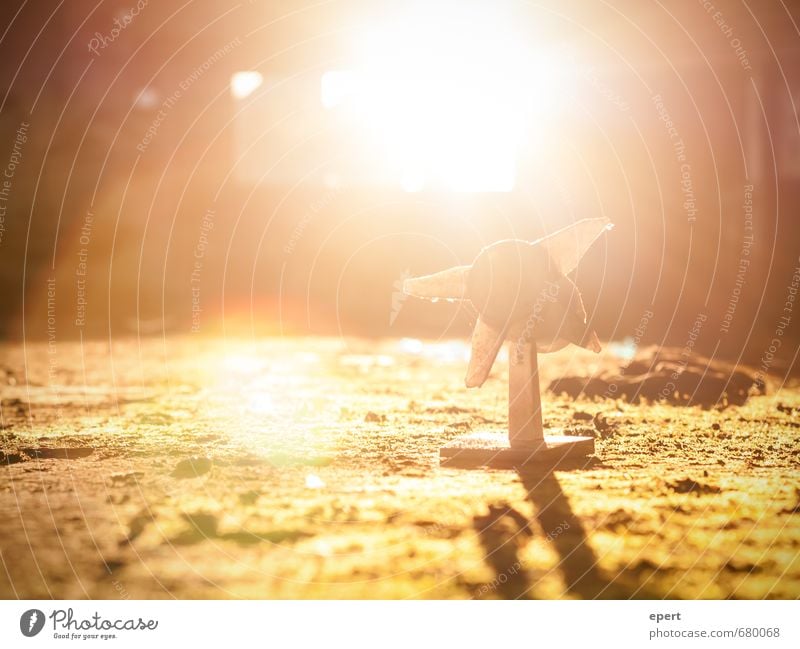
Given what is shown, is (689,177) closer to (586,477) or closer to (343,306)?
(343,306)

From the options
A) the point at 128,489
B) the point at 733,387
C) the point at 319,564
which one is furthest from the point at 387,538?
the point at 733,387

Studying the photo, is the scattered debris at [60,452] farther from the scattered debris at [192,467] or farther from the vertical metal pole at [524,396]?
the vertical metal pole at [524,396]

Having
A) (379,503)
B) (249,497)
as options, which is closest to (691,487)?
(379,503)

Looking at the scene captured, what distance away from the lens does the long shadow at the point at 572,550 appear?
363 cm

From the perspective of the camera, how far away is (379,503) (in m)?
4.57

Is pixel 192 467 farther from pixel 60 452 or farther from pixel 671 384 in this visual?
pixel 671 384

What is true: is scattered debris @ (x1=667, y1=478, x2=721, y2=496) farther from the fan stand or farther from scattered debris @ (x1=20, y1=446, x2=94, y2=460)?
scattered debris @ (x1=20, y1=446, x2=94, y2=460)

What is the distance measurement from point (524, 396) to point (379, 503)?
1181mm

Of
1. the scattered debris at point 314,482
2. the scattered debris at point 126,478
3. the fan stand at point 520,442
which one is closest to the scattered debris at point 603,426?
the fan stand at point 520,442

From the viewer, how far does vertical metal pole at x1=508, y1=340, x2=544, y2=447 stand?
5305 mm

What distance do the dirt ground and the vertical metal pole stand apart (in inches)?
13.0

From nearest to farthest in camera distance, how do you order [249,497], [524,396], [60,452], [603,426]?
[249,497] → [524,396] → [60,452] → [603,426]

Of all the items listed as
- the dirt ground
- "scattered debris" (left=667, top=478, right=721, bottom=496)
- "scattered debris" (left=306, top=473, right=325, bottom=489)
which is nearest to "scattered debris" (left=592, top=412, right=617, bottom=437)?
the dirt ground

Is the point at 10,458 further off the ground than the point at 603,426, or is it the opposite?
the point at 603,426
